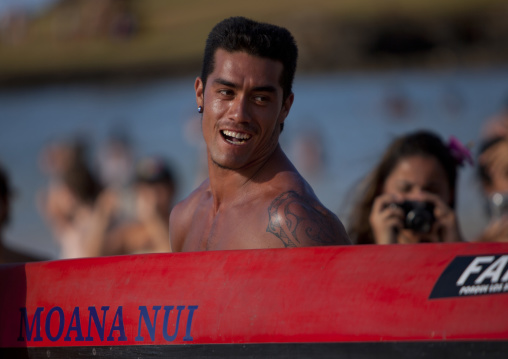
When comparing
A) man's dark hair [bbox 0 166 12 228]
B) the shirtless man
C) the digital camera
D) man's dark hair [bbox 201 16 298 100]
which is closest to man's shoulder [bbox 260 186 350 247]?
the shirtless man

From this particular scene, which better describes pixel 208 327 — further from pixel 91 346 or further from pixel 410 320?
pixel 410 320

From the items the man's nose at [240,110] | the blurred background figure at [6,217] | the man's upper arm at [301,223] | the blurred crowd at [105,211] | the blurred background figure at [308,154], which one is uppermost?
the blurred background figure at [308,154]

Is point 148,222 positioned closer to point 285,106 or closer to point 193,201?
point 193,201

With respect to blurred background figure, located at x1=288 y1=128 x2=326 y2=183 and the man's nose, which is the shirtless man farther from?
blurred background figure, located at x1=288 y1=128 x2=326 y2=183

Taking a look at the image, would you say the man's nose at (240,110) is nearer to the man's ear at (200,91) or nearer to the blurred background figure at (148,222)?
the man's ear at (200,91)

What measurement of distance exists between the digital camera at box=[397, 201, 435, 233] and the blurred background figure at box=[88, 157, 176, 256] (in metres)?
2.12

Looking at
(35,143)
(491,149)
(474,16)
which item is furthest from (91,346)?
(35,143)

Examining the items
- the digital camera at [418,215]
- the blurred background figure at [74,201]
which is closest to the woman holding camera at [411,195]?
the digital camera at [418,215]

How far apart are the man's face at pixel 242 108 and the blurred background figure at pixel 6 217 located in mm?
2261

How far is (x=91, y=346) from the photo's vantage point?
2805 millimetres

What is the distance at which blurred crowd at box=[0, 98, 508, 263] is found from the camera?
4.02 meters

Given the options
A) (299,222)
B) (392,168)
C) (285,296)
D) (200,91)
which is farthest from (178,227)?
(392,168)

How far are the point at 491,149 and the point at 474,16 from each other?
9.73 m

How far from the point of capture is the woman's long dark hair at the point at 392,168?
4238 millimetres
